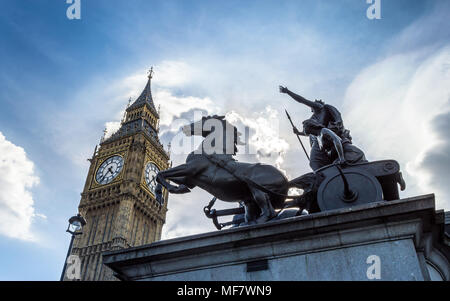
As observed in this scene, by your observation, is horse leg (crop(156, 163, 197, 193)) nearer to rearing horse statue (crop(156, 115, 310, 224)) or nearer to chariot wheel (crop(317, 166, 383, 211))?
rearing horse statue (crop(156, 115, 310, 224))

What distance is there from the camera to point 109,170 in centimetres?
6925

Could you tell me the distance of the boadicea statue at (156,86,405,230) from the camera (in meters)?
6.25

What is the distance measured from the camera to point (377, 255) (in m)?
4.82

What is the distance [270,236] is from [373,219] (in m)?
1.22

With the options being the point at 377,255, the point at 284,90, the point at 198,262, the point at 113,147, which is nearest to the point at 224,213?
the point at 198,262

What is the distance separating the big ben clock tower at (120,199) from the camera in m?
61.4

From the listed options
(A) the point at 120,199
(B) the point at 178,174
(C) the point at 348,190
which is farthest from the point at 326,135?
(A) the point at 120,199

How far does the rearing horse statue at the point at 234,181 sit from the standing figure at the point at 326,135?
918 millimetres

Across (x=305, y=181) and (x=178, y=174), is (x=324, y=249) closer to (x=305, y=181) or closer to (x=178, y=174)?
(x=305, y=181)

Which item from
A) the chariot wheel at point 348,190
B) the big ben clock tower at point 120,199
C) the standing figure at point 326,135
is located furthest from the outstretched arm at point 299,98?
the big ben clock tower at point 120,199

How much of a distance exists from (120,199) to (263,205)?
59.5 meters

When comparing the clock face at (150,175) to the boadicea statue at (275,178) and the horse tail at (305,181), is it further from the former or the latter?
the horse tail at (305,181)

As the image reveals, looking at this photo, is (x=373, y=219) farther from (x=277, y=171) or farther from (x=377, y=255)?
(x=277, y=171)
